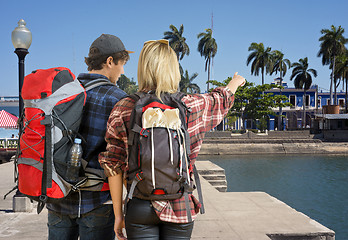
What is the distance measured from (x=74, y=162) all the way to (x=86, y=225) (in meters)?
0.33

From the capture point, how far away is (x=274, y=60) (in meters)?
51.5

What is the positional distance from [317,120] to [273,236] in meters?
44.0

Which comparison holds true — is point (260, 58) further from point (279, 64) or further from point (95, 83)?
point (95, 83)

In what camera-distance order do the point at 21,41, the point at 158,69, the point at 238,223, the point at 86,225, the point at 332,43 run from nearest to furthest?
the point at 158,69, the point at 86,225, the point at 238,223, the point at 21,41, the point at 332,43

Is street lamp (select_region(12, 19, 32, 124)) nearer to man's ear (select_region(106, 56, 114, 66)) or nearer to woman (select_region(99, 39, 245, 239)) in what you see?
man's ear (select_region(106, 56, 114, 66))

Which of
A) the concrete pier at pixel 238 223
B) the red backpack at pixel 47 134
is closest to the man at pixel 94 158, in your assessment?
the red backpack at pixel 47 134

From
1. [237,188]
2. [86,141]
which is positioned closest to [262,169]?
[237,188]

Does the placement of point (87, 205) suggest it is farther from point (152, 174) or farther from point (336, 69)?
point (336, 69)

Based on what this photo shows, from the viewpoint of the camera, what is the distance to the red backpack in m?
1.66

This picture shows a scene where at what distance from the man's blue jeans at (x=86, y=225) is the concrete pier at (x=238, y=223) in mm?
2367

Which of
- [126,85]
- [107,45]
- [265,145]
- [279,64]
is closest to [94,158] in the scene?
[107,45]

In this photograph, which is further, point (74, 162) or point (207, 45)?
point (207, 45)

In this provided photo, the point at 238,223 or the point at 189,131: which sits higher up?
the point at 189,131

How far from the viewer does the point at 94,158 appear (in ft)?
6.05
